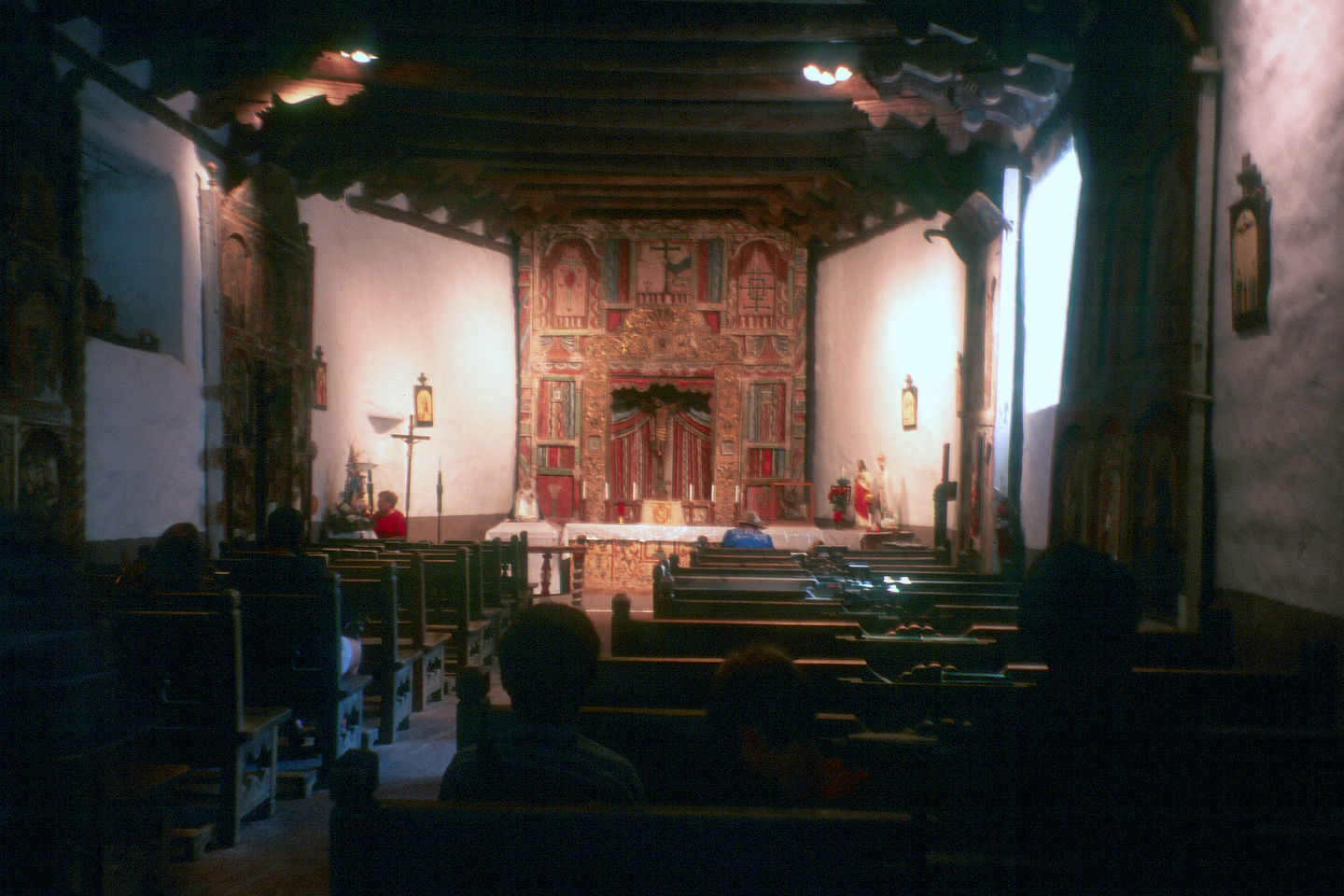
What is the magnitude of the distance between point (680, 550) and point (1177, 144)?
28.7 ft

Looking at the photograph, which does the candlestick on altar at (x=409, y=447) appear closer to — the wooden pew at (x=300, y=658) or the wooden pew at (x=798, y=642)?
the wooden pew at (x=300, y=658)

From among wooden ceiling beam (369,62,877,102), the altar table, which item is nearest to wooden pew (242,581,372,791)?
wooden ceiling beam (369,62,877,102)

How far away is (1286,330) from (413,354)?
1110 cm

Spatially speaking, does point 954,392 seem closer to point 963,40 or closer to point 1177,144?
point 963,40

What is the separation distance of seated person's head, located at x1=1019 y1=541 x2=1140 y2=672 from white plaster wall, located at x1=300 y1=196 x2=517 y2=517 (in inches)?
387

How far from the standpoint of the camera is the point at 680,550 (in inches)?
495

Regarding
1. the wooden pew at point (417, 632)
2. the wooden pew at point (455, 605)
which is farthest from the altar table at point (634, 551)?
the wooden pew at point (417, 632)

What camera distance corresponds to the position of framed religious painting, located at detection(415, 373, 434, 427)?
12734mm

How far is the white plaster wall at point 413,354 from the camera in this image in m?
11.2

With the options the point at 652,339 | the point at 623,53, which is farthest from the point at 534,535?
the point at 623,53

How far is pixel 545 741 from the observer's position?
1.81 meters

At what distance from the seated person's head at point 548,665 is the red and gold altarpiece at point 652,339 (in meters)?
13.1

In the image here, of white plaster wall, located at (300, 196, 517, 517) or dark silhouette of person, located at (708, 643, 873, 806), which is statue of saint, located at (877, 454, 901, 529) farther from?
dark silhouette of person, located at (708, 643, 873, 806)

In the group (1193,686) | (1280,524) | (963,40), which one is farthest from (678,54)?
(1193,686)
